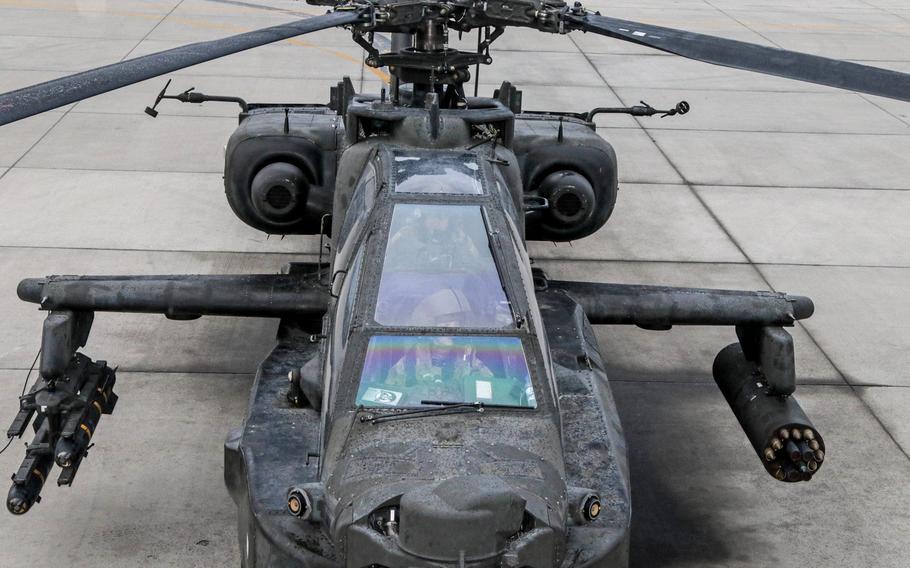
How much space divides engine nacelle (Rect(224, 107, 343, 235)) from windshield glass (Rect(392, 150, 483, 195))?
5.96 ft

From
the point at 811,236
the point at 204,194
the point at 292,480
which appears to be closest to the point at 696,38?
the point at 292,480

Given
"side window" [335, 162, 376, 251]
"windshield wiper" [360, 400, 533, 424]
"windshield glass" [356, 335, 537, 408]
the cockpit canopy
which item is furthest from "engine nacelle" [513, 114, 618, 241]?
"windshield wiper" [360, 400, 533, 424]

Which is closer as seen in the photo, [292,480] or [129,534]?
[292,480]

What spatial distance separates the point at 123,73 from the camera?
6.18 metres

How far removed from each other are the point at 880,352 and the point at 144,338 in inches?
254

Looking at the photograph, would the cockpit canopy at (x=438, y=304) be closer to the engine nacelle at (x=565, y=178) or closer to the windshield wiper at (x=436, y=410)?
the windshield wiper at (x=436, y=410)

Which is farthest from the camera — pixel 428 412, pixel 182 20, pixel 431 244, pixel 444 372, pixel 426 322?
pixel 182 20

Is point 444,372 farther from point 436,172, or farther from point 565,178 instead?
point 565,178

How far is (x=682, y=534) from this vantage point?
750 centimetres

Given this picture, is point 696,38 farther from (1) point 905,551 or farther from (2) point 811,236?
(2) point 811,236

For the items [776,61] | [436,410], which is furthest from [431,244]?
[776,61]

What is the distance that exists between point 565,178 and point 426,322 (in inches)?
145

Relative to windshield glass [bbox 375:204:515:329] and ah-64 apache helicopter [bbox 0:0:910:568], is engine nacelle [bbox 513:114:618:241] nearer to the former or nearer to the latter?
ah-64 apache helicopter [bbox 0:0:910:568]

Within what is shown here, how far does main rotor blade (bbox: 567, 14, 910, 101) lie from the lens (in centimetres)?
570
